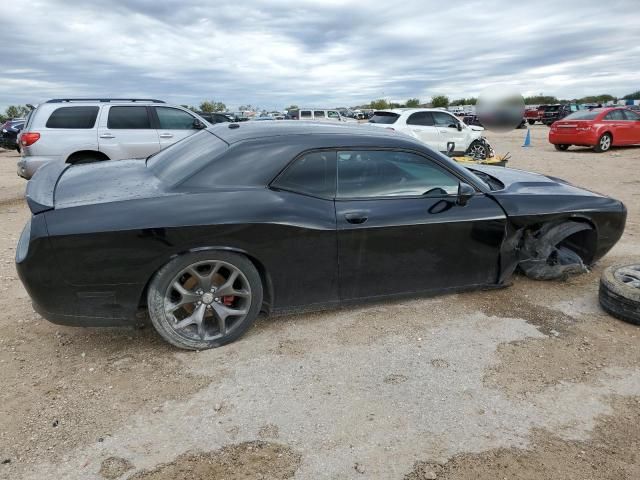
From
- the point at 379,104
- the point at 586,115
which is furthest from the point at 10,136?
the point at 379,104

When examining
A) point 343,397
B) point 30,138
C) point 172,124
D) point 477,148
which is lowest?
point 343,397

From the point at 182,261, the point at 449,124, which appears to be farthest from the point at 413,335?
the point at 449,124

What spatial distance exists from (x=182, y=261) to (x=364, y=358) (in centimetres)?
134

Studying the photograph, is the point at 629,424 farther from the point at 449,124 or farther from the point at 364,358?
the point at 449,124

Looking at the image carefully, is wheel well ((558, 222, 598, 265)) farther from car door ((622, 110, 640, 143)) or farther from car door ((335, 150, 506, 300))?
car door ((622, 110, 640, 143))

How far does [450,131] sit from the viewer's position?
12.6m

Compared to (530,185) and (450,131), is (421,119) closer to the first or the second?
(450,131)

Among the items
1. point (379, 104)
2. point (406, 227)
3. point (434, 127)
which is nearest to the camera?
point (406, 227)

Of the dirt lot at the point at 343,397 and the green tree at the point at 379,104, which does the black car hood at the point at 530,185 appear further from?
the green tree at the point at 379,104

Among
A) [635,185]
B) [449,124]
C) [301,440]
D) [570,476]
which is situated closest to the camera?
[570,476]

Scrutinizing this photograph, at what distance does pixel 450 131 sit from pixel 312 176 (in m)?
10.3

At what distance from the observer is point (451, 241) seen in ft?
11.7

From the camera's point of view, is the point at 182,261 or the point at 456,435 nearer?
the point at 456,435

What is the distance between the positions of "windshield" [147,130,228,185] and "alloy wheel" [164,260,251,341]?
0.65 meters
